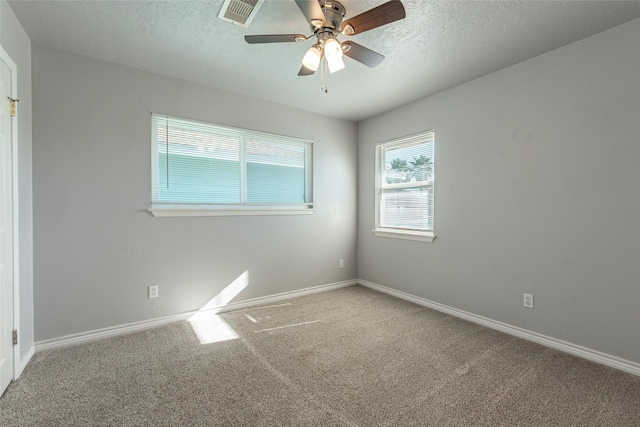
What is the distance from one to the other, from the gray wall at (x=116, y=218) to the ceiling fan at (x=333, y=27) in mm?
1567

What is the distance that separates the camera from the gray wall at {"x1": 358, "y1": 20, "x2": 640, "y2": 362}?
2.05m

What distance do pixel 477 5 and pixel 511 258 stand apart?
6.77 feet

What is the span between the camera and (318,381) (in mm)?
1930

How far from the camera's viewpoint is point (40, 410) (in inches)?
64.8

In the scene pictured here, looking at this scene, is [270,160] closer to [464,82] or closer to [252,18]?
[252,18]

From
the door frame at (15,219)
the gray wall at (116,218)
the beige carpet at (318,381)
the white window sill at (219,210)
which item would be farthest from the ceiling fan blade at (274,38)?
the beige carpet at (318,381)

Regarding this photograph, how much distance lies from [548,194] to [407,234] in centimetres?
150

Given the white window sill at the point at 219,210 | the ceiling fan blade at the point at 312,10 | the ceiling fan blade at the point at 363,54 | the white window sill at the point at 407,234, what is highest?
the ceiling fan blade at the point at 312,10

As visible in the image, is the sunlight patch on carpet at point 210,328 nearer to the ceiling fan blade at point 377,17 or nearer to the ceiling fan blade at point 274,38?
the ceiling fan blade at point 274,38

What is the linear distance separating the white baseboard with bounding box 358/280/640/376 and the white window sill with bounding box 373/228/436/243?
0.72 meters

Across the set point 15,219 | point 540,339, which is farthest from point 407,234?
point 15,219

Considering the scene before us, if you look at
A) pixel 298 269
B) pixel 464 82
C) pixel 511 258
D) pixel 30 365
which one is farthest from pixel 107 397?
pixel 464 82

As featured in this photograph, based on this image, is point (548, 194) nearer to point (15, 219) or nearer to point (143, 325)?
point (143, 325)

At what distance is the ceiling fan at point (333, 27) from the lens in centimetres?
154
